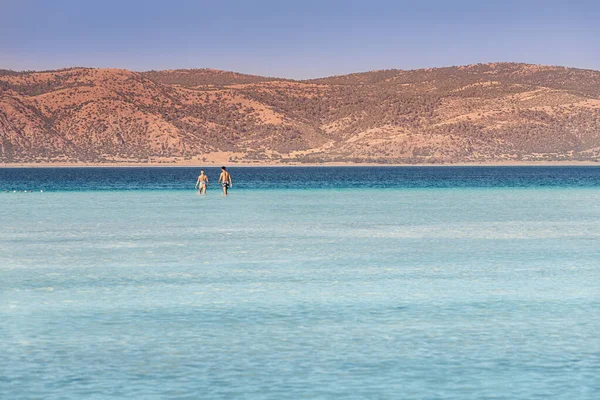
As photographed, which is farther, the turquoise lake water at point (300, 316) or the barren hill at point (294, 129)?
the barren hill at point (294, 129)

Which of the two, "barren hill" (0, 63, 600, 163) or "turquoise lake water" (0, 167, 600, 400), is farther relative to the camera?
"barren hill" (0, 63, 600, 163)

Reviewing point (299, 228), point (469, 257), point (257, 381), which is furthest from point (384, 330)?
point (299, 228)

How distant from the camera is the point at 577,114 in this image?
181 m

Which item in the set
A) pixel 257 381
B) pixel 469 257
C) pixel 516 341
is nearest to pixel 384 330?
pixel 516 341

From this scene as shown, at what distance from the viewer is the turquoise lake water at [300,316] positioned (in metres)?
10.4

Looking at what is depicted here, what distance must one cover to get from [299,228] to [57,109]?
163m

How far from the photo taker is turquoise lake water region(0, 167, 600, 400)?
34.0ft

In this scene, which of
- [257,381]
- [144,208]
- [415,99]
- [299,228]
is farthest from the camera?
[415,99]

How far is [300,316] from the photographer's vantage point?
14.2 metres

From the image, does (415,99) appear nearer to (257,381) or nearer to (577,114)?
(577,114)

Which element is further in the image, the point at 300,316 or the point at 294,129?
the point at 294,129

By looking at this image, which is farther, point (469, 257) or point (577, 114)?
point (577, 114)

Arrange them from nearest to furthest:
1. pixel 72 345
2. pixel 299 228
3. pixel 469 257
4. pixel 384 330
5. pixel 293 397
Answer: pixel 293 397, pixel 72 345, pixel 384 330, pixel 469 257, pixel 299 228

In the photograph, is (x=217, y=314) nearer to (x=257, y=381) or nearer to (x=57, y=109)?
(x=257, y=381)
